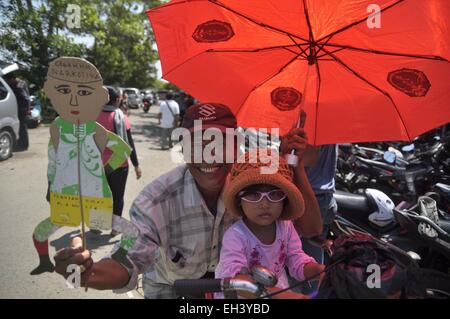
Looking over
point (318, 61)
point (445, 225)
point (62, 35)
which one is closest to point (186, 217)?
point (318, 61)

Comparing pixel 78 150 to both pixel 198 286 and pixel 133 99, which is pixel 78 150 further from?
pixel 133 99

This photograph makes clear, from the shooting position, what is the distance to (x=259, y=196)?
1.65 meters

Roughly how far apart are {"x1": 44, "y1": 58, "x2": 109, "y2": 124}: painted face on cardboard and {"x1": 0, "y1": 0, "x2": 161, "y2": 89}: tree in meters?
1.50

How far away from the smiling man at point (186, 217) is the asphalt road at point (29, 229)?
73.3 inches

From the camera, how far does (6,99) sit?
905 centimetres

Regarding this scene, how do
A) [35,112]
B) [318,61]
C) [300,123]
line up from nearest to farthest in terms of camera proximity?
[300,123], [318,61], [35,112]

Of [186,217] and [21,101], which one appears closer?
[186,217]

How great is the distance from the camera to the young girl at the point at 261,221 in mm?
1599

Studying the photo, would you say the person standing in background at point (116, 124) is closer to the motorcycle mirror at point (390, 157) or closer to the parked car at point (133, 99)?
the motorcycle mirror at point (390, 157)

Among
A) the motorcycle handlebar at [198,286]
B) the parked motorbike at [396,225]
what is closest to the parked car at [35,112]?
the parked motorbike at [396,225]

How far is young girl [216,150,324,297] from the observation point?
1599mm

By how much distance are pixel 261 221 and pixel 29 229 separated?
425cm
